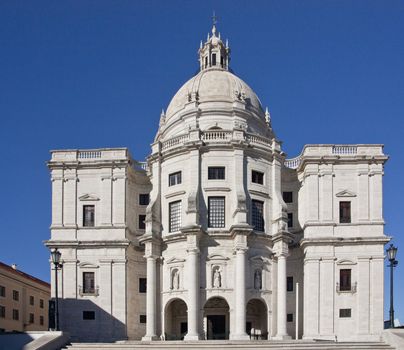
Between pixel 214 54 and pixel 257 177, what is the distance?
18.5 meters

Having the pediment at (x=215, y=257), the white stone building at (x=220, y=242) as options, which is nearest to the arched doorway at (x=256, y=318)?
the white stone building at (x=220, y=242)

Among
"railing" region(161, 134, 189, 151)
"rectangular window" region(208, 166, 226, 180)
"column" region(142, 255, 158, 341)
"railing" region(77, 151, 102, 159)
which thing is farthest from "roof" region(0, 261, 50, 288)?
"rectangular window" region(208, 166, 226, 180)

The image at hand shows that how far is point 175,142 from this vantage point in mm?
50812

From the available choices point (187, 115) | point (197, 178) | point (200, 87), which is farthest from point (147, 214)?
point (200, 87)

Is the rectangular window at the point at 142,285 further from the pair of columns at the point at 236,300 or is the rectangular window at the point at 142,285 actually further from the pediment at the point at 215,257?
the pediment at the point at 215,257

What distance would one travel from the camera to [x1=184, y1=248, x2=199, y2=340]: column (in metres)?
44.8

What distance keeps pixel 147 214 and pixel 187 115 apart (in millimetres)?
11626

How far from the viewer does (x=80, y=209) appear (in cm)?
5109

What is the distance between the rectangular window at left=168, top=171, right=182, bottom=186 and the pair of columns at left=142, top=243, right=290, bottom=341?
6986 millimetres

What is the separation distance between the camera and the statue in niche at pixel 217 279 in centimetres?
4638

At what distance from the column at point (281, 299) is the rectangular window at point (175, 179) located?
11.1m

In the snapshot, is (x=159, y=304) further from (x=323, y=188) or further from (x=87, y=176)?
(x=323, y=188)

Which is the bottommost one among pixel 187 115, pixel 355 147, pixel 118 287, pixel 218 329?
pixel 218 329

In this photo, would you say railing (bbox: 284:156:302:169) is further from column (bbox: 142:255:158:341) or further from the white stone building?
column (bbox: 142:255:158:341)
